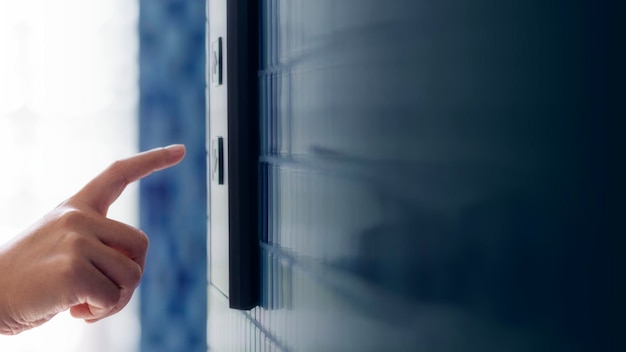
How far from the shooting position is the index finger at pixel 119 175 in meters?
0.91

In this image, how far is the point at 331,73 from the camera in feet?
2.74

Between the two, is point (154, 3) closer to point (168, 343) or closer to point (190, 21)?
point (190, 21)

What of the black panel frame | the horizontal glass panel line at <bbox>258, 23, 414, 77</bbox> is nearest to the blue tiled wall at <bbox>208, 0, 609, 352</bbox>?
the horizontal glass panel line at <bbox>258, 23, 414, 77</bbox>

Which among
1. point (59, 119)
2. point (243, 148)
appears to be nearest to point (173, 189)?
point (59, 119)

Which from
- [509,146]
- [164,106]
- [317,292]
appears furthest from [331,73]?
[164,106]

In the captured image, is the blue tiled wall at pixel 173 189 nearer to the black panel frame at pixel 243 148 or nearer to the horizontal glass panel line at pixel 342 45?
the black panel frame at pixel 243 148

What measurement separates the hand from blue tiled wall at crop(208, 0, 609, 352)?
0.25m

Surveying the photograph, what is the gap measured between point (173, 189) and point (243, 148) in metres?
0.85

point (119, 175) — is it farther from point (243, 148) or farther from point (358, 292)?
point (358, 292)

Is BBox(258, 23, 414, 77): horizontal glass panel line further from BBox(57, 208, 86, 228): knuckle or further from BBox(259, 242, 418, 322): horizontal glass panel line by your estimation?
BBox(57, 208, 86, 228): knuckle

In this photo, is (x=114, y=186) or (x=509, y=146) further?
(x=114, y=186)

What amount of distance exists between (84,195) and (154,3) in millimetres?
1227

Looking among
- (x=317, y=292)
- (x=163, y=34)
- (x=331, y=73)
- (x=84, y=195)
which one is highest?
(x=163, y=34)

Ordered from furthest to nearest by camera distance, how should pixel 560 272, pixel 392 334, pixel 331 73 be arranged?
pixel 331 73 → pixel 392 334 → pixel 560 272
